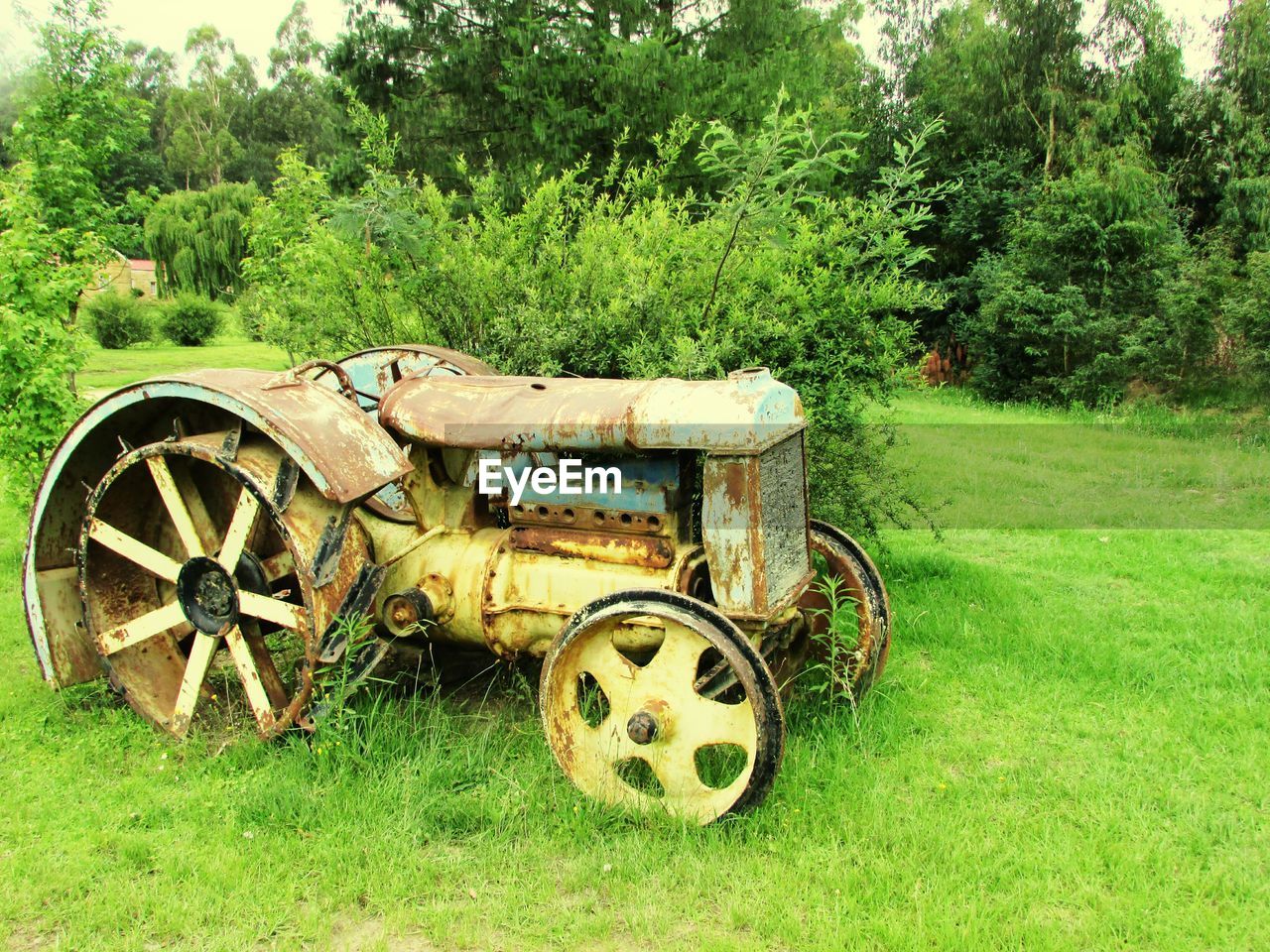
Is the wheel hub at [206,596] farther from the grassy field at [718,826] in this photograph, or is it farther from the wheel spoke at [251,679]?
the grassy field at [718,826]

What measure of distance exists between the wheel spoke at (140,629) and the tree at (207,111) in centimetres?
5716

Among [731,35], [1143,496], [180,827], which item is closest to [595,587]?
[180,827]

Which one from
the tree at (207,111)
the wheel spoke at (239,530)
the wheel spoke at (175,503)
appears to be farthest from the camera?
the tree at (207,111)

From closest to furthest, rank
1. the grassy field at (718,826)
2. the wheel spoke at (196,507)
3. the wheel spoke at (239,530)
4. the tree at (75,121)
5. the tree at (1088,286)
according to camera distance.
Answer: the grassy field at (718,826) < the wheel spoke at (239,530) < the wheel spoke at (196,507) < the tree at (75,121) < the tree at (1088,286)

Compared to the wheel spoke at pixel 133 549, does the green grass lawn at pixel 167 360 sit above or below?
below

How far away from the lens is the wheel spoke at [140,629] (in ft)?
11.7

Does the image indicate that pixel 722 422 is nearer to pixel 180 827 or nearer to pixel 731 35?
pixel 180 827

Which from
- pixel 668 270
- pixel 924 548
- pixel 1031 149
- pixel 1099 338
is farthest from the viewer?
pixel 1031 149

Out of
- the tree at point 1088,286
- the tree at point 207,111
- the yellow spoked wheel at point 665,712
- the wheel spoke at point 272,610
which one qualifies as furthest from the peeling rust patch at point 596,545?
the tree at point 207,111

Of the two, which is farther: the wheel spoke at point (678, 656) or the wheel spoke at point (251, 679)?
the wheel spoke at point (251, 679)

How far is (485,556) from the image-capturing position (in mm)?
3645

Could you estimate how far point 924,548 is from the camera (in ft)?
21.3

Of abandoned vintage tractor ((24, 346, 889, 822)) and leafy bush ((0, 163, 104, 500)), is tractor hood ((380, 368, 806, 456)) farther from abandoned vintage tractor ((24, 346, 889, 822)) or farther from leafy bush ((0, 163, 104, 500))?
leafy bush ((0, 163, 104, 500))

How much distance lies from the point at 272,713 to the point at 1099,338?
597 inches
